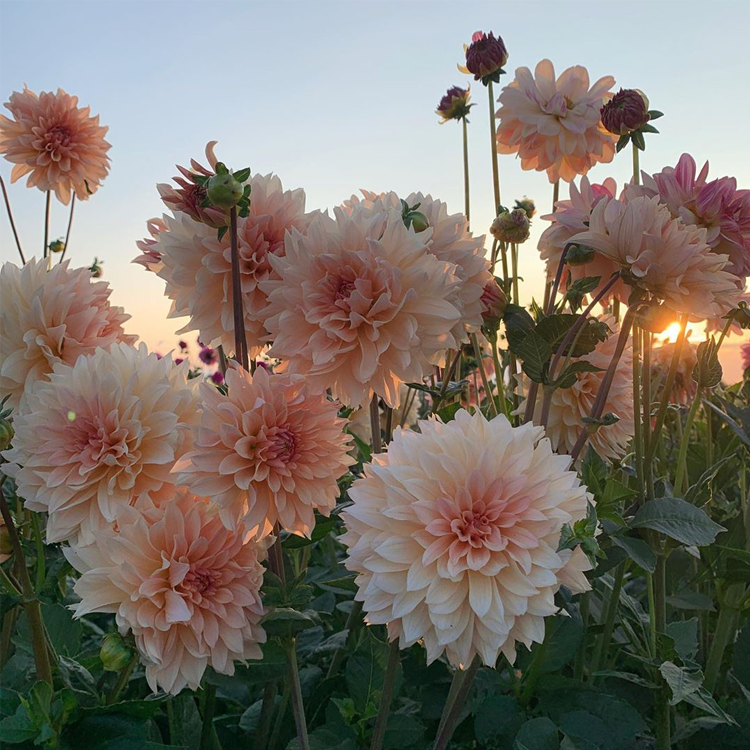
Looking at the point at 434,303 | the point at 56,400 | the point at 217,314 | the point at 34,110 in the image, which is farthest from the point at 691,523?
the point at 34,110

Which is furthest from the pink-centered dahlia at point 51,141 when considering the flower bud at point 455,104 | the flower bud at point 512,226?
the flower bud at point 512,226

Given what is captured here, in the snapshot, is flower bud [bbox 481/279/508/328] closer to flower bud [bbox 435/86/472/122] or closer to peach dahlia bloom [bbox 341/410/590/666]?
peach dahlia bloom [bbox 341/410/590/666]

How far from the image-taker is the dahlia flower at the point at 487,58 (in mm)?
1873

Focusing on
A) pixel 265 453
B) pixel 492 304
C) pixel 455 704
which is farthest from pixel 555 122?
pixel 455 704

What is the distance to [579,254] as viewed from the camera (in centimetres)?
124

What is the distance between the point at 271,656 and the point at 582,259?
86 centimetres

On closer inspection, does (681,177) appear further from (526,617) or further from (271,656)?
(271,656)

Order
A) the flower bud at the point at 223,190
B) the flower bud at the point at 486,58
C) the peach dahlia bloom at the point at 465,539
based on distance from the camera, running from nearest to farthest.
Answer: the peach dahlia bloom at the point at 465,539 < the flower bud at the point at 223,190 < the flower bud at the point at 486,58

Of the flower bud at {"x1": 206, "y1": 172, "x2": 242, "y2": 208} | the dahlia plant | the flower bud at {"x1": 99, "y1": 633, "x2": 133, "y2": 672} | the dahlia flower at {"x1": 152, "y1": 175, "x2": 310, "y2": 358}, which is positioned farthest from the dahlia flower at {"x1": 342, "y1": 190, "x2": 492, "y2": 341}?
the flower bud at {"x1": 99, "y1": 633, "x2": 133, "y2": 672}

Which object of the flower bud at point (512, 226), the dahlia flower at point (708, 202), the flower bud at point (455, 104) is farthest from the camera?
the flower bud at point (455, 104)

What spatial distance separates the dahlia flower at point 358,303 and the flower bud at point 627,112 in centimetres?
68

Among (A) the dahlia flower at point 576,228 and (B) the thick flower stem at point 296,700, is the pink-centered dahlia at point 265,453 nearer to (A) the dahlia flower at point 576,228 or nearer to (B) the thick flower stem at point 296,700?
(B) the thick flower stem at point 296,700

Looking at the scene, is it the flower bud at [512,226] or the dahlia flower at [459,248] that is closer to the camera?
the dahlia flower at [459,248]

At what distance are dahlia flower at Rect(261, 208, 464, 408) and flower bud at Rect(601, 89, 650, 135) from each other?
2.24ft
